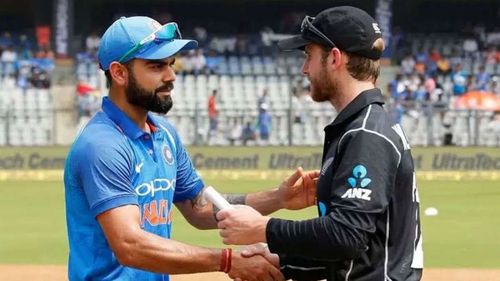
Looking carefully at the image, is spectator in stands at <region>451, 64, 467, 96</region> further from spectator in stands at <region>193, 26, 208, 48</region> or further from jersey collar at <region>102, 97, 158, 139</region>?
jersey collar at <region>102, 97, 158, 139</region>

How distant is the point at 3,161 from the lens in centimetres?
2462

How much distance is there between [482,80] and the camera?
29391 millimetres

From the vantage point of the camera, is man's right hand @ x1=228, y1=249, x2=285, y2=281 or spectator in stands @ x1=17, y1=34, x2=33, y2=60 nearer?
man's right hand @ x1=228, y1=249, x2=285, y2=281

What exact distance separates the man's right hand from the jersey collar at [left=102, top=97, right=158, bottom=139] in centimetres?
71

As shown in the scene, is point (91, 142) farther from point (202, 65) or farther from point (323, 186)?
point (202, 65)

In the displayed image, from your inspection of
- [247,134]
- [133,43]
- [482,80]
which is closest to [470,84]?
[482,80]

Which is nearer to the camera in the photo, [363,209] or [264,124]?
[363,209]

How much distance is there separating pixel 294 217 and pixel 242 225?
41.2 ft

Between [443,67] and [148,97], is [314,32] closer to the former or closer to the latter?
[148,97]

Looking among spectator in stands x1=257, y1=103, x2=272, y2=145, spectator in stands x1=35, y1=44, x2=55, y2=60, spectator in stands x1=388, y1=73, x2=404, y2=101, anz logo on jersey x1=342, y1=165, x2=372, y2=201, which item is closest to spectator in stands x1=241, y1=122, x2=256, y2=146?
spectator in stands x1=257, y1=103, x2=272, y2=145

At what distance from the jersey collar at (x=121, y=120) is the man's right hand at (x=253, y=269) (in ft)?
2.32

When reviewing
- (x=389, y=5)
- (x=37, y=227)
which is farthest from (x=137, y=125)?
(x=389, y=5)

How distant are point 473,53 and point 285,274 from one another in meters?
29.1

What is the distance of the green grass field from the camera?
13.2m
